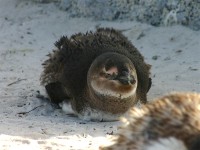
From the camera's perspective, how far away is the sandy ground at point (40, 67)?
5164mm

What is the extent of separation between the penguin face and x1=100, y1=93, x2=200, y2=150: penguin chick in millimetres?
3454

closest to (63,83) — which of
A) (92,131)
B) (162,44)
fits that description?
(92,131)

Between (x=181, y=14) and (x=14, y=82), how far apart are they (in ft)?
9.04

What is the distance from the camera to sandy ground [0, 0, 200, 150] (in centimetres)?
516

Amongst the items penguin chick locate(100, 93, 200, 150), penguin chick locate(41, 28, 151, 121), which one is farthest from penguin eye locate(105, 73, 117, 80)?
penguin chick locate(100, 93, 200, 150)

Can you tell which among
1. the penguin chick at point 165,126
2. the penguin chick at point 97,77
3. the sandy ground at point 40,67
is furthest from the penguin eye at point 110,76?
the penguin chick at point 165,126

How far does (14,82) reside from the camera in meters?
7.62

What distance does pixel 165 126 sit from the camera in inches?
96.0

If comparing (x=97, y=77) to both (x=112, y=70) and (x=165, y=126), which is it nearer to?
(x=112, y=70)

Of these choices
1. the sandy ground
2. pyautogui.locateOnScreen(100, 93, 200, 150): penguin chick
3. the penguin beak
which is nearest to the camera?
pyautogui.locateOnScreen(100, 93, 200, 150): penguin chick

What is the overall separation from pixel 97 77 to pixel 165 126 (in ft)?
13.2

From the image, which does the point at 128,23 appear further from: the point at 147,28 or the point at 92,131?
the point at 92,131

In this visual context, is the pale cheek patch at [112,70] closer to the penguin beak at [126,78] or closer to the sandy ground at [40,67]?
the penguin beak at [126,78]

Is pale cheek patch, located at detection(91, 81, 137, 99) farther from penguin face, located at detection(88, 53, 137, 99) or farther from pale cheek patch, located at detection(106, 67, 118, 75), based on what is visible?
pale cheek patch, located at detection(106, 67, 118, 75)
